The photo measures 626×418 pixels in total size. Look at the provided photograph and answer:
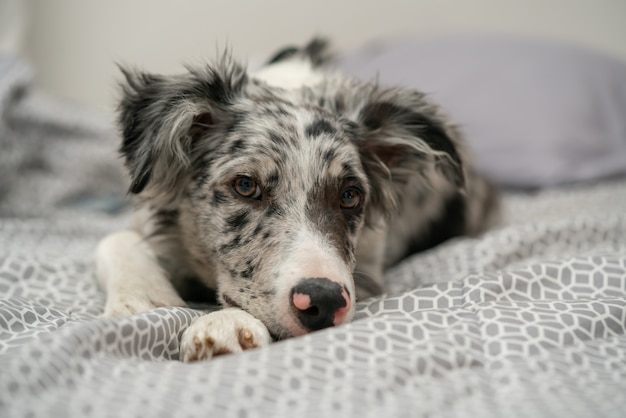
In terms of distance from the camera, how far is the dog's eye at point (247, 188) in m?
1.79

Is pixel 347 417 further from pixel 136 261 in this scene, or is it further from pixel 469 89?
pixel 469 89

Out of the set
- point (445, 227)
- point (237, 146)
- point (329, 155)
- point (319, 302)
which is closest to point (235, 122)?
point (237, 146)

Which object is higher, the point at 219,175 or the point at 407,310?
the point at 219,175

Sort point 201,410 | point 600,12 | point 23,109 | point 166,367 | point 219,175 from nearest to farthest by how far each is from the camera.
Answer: point 201,410, point 166,367, point 219,175, point 23,109, point 600,12

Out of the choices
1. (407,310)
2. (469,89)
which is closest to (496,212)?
(469,89)

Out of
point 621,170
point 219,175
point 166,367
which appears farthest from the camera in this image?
point 621,170

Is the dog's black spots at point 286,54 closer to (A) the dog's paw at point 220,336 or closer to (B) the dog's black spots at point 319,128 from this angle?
(B) the dog's black spots at point 319,128

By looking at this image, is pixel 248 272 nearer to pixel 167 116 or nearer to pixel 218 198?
pixel 218 198

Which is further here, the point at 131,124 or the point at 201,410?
the point at 131,124

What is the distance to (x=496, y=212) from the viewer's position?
3.01 metres

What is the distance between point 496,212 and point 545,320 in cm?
163

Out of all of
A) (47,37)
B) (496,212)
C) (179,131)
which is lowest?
(496,212)

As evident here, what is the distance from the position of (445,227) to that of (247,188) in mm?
1391

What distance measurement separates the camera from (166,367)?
1252mm
